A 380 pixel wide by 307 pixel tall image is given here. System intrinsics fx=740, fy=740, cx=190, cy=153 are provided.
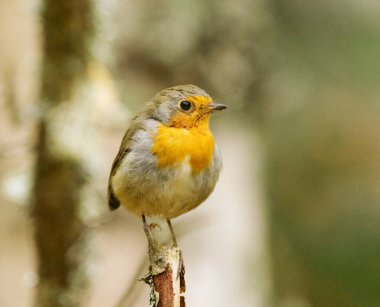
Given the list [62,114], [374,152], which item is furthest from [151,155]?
[374,152]

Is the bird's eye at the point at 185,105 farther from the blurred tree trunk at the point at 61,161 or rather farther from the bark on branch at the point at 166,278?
the blurred tree trunk at the point at 61,161

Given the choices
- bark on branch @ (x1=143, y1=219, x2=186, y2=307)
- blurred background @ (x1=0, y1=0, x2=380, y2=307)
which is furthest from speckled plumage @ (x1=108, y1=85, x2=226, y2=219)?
blurred background @ (x1=0, y1=0, x2=380, y2=307)

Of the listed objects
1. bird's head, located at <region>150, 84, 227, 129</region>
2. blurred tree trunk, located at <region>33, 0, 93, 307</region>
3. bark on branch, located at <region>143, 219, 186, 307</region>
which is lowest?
bark on branch, located at <region>143, 219, 186, 307</region>

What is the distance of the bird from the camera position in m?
2.76

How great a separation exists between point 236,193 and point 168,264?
271cm

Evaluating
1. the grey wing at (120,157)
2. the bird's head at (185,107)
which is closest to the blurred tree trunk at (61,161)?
the grey wing at (120,157)

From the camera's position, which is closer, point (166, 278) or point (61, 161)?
point (166, 278)

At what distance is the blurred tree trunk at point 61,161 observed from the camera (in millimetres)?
3930

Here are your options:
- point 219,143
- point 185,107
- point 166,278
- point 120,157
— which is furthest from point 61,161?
point 166,278

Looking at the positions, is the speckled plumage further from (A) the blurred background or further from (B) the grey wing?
(A) the blurred background

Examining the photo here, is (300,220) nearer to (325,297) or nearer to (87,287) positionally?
(325,297)

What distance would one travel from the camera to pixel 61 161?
404 centimetres

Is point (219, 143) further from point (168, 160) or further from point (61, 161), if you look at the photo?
point (168, 160)

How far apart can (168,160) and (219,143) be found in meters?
2.43
